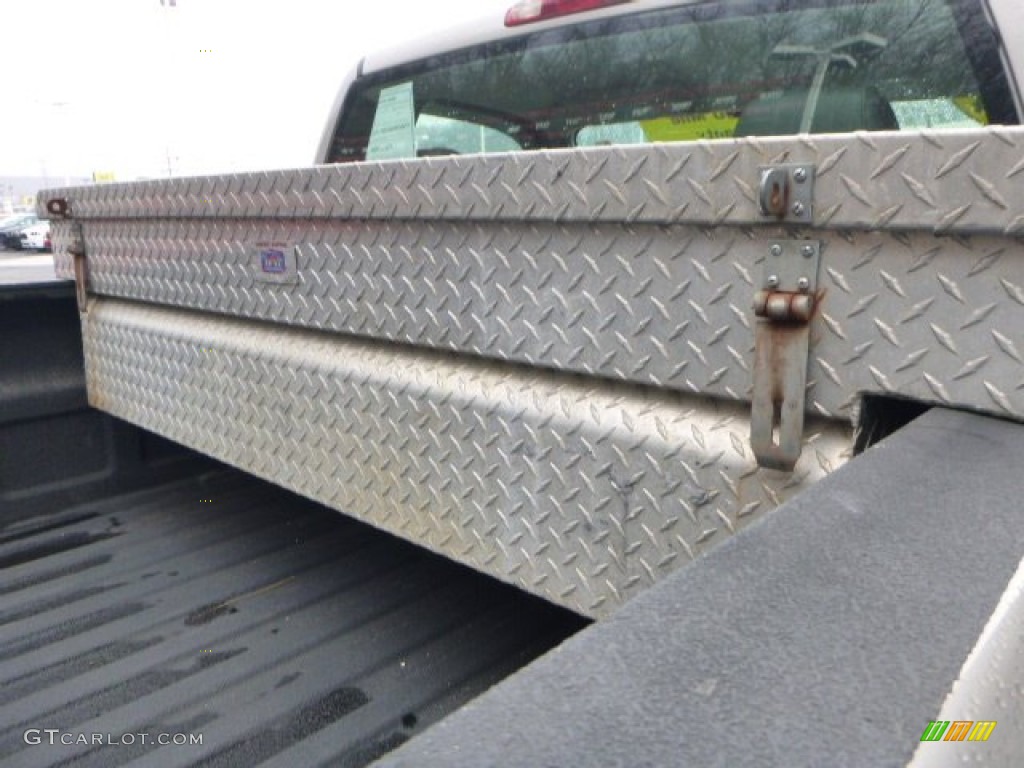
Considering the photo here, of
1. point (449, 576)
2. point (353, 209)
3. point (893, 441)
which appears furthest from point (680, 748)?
point (449, 576)

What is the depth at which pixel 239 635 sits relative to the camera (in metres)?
2.04

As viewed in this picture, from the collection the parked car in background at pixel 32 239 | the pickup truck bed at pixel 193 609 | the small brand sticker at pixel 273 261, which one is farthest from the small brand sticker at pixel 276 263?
the parked car in background at pixel 32 239

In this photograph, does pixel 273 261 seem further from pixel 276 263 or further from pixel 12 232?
pixel 12 232

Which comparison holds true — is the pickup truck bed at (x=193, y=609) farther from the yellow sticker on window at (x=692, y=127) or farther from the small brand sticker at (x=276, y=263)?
the yellow sticker on window at (x=692, y=127)

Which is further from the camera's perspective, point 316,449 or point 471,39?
point 471,39

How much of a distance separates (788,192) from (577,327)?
0.43 meters

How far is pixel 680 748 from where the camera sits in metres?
0.48

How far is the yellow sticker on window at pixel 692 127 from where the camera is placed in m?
2.02

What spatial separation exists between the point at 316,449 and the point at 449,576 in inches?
22.9

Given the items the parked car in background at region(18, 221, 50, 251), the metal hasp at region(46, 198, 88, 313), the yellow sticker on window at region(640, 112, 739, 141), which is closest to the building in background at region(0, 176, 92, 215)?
the parked car in background at region(18, 221, 50, 251)

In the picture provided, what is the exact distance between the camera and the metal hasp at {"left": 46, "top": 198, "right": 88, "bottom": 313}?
289 centimetres

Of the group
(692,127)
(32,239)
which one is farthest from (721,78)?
(32,239)

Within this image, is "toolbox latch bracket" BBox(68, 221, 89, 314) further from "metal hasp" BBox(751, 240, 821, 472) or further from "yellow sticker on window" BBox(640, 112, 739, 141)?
"metal hasp" BBox(751, 240, 821, 472)

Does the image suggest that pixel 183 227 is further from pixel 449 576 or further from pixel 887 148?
pixel 887 148
